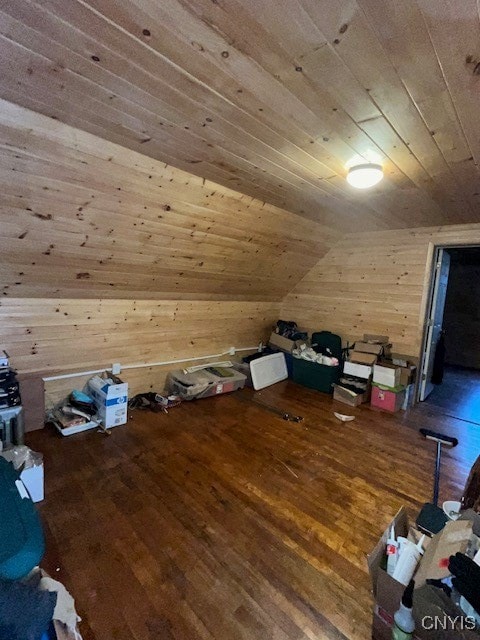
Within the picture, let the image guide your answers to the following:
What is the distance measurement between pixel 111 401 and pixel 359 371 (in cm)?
292

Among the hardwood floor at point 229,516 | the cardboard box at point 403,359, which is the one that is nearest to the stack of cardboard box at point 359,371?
the cardboard box at point 403,359

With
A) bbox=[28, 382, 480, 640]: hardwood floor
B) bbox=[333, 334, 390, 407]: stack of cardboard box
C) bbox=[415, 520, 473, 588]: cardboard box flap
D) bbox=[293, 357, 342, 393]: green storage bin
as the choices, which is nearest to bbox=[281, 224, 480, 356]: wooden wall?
bbox=[333, 334, 390, 407]: stack of cardboard box

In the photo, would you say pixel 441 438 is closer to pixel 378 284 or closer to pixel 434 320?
pixel 434 320

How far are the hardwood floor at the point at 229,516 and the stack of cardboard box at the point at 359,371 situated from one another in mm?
544

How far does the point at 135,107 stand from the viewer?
1398mm

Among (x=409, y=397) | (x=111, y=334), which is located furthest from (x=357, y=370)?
(x=111, y=334)

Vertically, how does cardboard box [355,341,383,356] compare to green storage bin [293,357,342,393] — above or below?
above

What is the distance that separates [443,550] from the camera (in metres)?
1.16

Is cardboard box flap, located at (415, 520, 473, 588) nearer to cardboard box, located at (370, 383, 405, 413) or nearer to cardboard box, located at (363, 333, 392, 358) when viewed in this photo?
cardboard box, located at (370, 383, 405, 413)

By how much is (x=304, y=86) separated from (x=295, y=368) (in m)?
3.66

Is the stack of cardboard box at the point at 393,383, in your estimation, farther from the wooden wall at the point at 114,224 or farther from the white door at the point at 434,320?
the wooden wall at the point at 114,224

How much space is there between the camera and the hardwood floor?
53.7 inches

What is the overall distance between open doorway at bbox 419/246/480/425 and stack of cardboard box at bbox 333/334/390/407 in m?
0.62

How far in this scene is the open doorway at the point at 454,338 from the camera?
3793 mm
